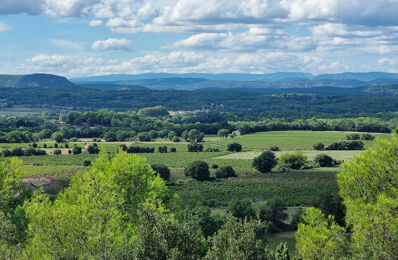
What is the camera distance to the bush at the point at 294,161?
13762cm

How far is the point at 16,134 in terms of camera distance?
193 meters

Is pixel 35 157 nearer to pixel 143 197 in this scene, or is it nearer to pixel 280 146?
pixel 280 146

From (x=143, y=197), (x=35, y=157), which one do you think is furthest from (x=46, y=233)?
(x=35, y=157)

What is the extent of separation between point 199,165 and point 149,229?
313 ft

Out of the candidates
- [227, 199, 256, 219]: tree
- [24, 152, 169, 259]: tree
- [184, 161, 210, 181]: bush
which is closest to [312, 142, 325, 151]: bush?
[184, 161, 210, 181]: bush

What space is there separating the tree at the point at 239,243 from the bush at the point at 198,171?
91.4m

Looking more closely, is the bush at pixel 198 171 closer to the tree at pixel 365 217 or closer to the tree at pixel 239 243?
the tree at pixel 365 217

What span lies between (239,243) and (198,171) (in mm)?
93043

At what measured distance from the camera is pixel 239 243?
33469mm

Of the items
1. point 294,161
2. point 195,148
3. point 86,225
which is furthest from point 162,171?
point 86,225

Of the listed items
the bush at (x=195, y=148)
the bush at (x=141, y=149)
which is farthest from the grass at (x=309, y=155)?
the bush at (x=141, y=149)

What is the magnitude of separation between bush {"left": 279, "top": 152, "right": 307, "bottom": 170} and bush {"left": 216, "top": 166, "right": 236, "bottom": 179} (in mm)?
15508

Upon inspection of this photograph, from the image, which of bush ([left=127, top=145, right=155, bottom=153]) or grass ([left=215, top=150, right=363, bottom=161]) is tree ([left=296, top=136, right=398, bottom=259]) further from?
bush ([left=127, top=145, right=155, bottom=153])

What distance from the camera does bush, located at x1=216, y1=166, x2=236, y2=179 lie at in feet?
420
